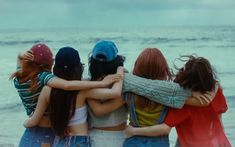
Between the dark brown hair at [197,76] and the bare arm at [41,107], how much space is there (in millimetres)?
834

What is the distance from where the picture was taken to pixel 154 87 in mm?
2984

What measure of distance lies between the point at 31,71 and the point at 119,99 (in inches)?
24.3

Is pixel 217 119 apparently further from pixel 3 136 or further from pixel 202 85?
pixel 3 136

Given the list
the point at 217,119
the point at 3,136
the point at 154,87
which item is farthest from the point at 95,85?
the point at 3,136

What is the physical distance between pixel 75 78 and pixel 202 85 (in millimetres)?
784

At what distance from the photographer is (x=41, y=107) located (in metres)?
3.06

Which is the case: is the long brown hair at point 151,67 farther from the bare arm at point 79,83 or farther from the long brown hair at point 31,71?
the long brown hair at point 31,71

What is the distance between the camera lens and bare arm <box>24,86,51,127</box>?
9.95 feet

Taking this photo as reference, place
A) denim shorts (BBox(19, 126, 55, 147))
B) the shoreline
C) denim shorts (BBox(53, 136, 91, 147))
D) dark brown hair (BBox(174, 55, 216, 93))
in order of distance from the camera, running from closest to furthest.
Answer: dark brown hair (BBox(174, 55, 216, 93)), denim shorts (BBox(53, 136, 91, 147)), denim shorts (BBox(19, 126, 55, 147)), the shoreline

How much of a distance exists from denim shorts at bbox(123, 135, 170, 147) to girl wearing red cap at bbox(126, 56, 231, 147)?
A: 5cm

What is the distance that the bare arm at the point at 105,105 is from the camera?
304cm

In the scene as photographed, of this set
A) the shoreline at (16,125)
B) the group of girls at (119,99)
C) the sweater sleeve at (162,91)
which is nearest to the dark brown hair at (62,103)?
the group of girls at (119,99)

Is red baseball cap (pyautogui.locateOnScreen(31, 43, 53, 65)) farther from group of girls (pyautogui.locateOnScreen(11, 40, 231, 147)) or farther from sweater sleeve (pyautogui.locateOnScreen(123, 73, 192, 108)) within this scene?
sweater sleeve (pyautogui.locateOnScreen(123, 73, 192, 108))

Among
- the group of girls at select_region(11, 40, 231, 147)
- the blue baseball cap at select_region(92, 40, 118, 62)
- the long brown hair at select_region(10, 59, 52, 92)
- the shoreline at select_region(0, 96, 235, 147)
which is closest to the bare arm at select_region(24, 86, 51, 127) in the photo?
the group of girls at select_region(11, 40, 231, 147)
